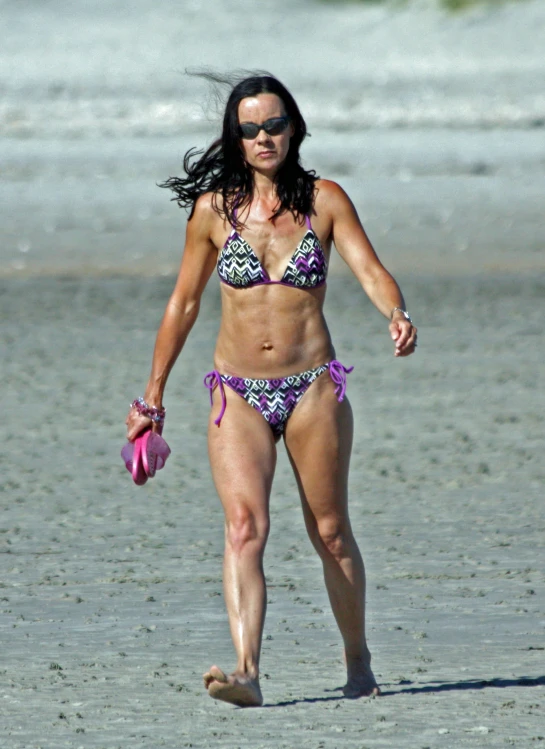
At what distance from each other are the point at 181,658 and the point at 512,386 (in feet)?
18.9

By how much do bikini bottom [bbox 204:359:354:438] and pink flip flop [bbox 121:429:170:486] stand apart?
8.1 inches

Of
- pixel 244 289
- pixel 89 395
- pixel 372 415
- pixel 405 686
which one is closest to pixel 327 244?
pixel 244 289

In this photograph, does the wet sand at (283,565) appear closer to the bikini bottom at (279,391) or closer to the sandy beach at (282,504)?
the sandy beach at (282,504)

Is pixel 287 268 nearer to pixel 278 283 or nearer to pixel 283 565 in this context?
pixel 278 283

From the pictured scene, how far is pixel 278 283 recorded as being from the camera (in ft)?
16.5

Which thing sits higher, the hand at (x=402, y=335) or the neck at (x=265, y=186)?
the neck at (x=265, y=186)

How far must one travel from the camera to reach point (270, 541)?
7262 millimetres

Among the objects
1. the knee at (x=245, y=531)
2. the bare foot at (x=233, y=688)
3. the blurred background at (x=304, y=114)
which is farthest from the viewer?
the blurred background at (x=304, y=114)

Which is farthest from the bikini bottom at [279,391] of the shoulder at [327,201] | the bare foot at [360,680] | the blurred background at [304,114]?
the blurred background at [304,114]

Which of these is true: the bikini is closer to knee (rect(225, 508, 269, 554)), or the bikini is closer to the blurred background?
knee (rect(225, 508, 269, 554))

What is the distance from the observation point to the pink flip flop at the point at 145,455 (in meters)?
5.06

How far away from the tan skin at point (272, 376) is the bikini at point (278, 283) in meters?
0.02

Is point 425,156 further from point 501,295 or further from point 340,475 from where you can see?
point 340,475

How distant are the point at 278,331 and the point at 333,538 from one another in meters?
0.64
